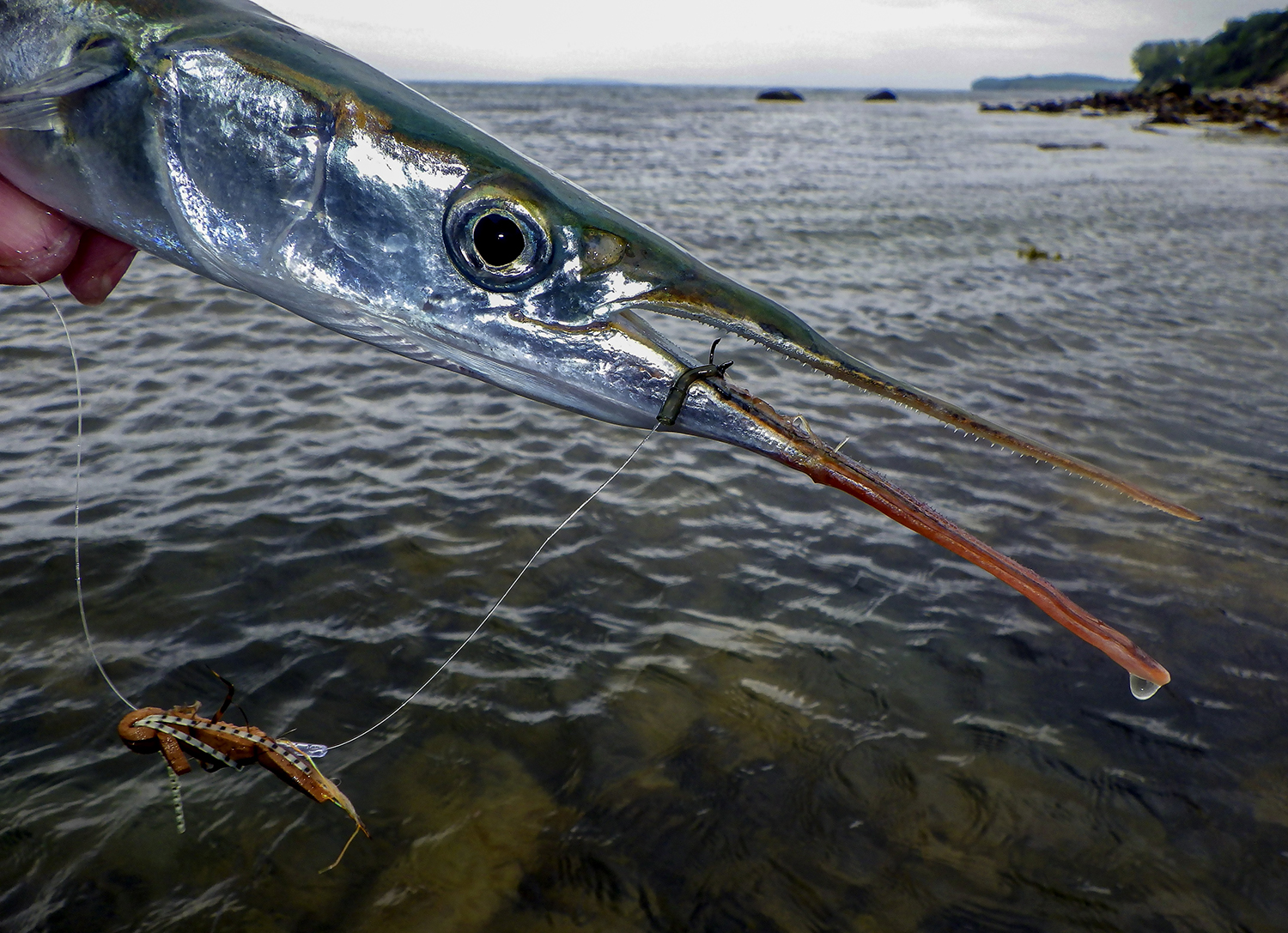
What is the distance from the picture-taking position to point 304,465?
202 inches

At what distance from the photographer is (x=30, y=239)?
1762 millimetres

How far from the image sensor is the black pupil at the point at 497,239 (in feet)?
4.56

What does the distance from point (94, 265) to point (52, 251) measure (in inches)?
7.5

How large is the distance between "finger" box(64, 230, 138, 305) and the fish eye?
3.77ft

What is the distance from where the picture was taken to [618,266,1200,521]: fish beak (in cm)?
119

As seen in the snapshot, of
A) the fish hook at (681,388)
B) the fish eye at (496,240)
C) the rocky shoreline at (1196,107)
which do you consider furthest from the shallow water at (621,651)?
the rocky shoreline at (1196,107)

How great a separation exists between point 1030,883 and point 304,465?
466cm

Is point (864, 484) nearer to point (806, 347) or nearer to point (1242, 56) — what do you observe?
point (806, 347)

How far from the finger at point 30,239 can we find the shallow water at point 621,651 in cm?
206

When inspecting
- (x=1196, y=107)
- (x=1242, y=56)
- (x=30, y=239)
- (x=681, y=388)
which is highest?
(x=1242, y=56)

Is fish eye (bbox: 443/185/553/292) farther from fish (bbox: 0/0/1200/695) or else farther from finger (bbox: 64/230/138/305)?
finger (bbox: 64/230/138/305)

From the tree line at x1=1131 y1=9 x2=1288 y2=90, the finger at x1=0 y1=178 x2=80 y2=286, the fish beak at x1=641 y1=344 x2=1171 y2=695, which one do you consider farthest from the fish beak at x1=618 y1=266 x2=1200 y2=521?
the tree line at x1=1131 y1=9 x2=1288 y2=90

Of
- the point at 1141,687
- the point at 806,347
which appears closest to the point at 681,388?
the point at 806,347

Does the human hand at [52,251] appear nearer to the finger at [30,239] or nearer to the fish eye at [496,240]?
the finger at [30,239]
